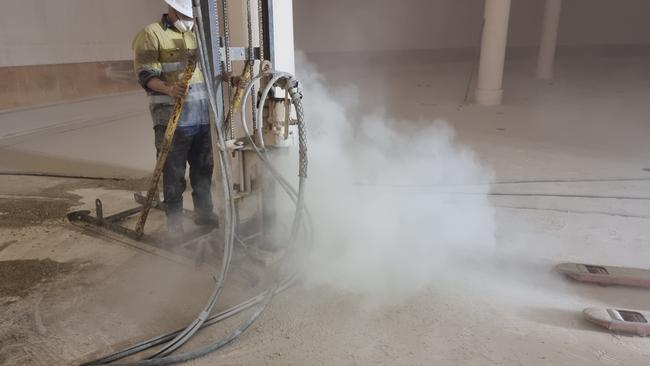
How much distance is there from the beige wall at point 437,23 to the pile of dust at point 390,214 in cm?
849

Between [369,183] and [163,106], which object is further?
[369,183]

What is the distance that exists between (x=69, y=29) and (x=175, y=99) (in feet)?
18.8

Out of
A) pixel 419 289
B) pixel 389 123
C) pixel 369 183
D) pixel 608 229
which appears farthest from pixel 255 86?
pixel 389 123

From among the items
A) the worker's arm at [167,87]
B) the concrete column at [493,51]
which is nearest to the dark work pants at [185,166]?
the worker's arm at [167,87]

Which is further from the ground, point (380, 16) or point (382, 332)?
point (380, 16)

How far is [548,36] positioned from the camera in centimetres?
977

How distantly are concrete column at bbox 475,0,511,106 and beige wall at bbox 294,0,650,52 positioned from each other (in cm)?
559

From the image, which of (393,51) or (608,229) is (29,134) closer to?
(608,229)

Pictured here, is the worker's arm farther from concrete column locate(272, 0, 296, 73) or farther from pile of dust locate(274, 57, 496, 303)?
pile of dust locate(274, 57, 496, 303)

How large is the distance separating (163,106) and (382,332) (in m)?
1.78

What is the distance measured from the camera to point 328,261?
8.82 ft

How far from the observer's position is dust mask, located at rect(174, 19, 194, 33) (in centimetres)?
263

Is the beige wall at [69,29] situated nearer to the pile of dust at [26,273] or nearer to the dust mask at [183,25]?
the pile of dust at [26,273]

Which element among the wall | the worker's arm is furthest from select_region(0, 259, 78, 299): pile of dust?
the wall
